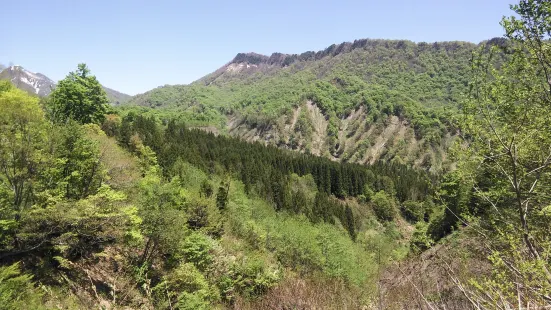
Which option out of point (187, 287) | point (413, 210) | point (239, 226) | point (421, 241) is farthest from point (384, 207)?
point (421, 241)

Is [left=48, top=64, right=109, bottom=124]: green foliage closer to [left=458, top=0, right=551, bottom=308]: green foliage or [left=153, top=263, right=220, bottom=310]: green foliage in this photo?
[left=153, top=263, right=220, bottom=310]: green foliage

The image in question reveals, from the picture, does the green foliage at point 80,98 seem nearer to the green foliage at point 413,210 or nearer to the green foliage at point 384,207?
the green foliage at point 384,207

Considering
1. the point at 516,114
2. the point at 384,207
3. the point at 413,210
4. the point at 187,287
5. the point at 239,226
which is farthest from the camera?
the point at 384,207

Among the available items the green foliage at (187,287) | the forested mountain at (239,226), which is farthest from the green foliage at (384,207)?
the green foliage at (187,287)

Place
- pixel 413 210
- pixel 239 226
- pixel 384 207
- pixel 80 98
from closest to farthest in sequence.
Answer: pixel 239 226, pixel 80 98, pixel 413 210, pixel 384 207

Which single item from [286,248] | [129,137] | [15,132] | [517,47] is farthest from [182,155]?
[517,47]

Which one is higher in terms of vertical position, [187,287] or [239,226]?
[187,287]

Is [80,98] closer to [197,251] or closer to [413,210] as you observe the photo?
[197,251]

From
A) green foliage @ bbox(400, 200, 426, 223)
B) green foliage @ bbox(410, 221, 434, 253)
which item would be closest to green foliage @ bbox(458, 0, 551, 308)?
green foliage @ bbox(410, 221, 434, 253)
